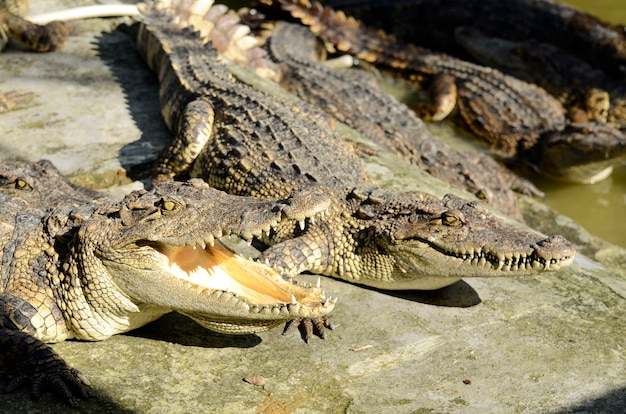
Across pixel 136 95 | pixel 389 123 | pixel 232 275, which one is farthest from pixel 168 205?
pixel 389 123

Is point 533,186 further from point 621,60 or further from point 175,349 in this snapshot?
point 175,349

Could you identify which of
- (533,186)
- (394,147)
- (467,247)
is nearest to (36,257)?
(467,247)

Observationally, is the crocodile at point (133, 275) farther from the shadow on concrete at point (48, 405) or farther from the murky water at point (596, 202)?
the murky water at point (596, 202)

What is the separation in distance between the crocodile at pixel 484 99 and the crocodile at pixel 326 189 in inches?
128

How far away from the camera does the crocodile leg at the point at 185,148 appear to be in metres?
5.48

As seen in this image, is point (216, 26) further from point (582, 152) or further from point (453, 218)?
point (453, 218)

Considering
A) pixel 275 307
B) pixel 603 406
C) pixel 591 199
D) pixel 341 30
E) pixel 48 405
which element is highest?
pixel 275 307

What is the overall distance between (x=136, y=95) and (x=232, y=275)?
324 cm

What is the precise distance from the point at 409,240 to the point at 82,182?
7.28 feet

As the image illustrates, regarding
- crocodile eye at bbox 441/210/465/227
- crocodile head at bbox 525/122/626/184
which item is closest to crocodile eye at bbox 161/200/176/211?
crocodile eye at bbox 441/210/465/227

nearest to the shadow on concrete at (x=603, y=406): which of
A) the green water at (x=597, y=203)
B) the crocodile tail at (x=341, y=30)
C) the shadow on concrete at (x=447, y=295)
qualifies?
the shadow on concrete at (x=447, y=295)

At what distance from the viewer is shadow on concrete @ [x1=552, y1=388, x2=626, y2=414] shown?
3527 millimetres

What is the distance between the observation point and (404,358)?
3879 millimetres

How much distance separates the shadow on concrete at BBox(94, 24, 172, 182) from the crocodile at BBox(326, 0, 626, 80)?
3.94m
